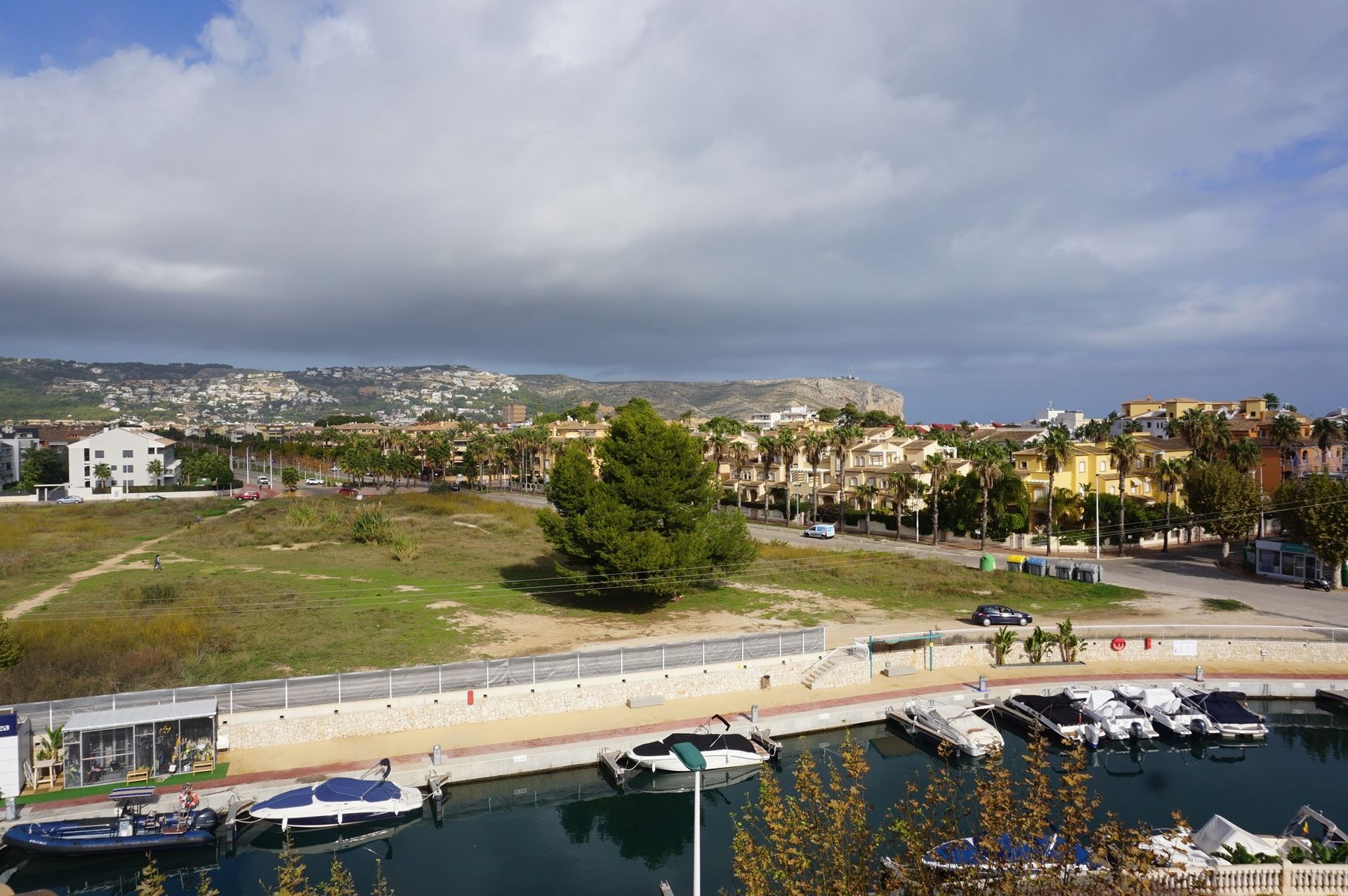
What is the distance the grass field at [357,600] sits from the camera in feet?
94.3

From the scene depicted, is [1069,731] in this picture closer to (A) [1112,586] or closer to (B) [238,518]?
(A) [1112,586]

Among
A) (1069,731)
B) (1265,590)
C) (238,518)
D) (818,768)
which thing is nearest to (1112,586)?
(1265,590)

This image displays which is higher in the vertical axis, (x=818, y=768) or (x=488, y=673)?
(x=488, y=673)

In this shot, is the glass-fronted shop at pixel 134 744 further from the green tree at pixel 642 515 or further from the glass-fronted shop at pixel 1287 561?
the glass-fronted shop at pixel 1287 561

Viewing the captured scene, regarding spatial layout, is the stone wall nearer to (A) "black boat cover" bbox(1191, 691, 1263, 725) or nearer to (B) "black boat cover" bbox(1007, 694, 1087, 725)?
(B) "black boat cover" bbox(1007, 694, 1087, 725)

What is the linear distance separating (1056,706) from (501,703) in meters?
18.7

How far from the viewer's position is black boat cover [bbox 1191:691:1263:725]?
2653cm

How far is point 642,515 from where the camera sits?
39594mm

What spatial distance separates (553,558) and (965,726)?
33375 millimetres

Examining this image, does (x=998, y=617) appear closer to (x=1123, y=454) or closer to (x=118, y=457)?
(x=1123, y=454)

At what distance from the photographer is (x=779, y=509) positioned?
84938 mm

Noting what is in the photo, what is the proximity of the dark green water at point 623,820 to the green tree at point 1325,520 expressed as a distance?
64.1 feet

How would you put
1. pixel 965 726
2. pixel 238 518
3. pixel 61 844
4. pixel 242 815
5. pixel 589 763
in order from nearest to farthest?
pixel 61 844
pixel 242 815
pixel 589 763
pixel 965 726
pixel 238 518

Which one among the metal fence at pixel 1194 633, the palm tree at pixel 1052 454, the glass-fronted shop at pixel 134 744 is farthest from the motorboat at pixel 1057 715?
the palm tree at pixel 1052 454
